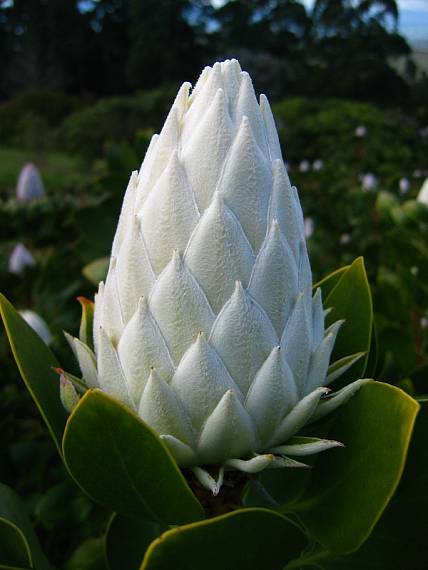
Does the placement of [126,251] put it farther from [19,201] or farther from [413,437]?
[19,201]

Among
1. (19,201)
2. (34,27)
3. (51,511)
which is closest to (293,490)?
(51,511)

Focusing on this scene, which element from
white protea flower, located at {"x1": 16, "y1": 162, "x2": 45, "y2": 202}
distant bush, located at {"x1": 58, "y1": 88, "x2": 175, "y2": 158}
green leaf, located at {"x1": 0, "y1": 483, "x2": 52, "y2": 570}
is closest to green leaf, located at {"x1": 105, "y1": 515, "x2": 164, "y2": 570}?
green leaf, located at {"x1": 0, "y1": 483, "x2": 52, "y2": 570}

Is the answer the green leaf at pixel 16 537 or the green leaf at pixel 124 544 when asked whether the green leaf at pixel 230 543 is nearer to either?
the green leaf at pixel 16 537

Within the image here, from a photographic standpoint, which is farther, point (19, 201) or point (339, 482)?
point (19, 201)

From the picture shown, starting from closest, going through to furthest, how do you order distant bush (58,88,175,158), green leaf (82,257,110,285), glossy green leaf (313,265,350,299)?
glossy green leaf (313,265,350,299) → green leaf (82,257,110,285) → distant bush (58,88,175,158)

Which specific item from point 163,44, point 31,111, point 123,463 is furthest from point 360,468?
point 31,111

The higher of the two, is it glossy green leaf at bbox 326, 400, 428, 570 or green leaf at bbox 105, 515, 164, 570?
glossy green leaf at bbox 326, 400, 428, 570

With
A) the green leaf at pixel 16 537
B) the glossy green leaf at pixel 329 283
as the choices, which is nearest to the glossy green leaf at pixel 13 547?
the green leaf at pixel 16 537

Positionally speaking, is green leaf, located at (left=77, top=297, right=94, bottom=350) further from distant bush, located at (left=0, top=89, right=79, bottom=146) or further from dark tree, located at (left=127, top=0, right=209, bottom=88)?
distant bush, located at (left=0, top=89, right=79, bottom=146)
